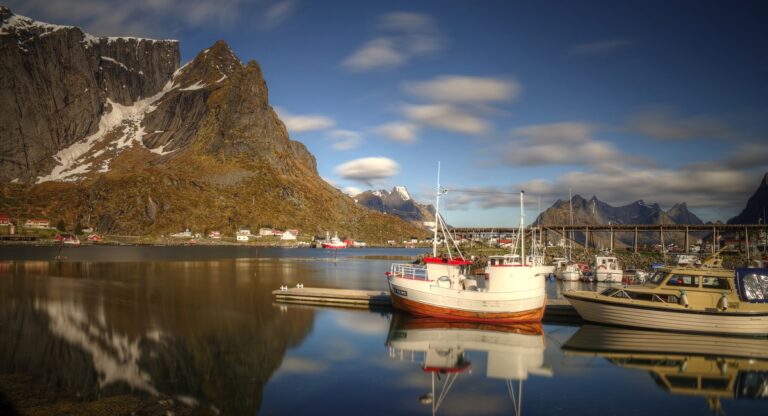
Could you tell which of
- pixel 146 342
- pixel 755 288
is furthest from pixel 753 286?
pixel 146 342

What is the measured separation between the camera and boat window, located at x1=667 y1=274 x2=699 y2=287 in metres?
31.1

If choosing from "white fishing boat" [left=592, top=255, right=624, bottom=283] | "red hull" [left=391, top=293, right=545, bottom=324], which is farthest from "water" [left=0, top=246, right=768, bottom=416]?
"white fishing boat" [left=592, top=255, right=624, bottom=283]

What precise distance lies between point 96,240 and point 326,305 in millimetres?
184682

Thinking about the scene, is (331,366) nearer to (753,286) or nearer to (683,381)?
(683,381)

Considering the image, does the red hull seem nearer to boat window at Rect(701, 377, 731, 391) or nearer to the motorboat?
the motorboat

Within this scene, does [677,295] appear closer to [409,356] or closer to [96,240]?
[409,356]

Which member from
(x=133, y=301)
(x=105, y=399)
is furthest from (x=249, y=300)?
(x=105, y=399)

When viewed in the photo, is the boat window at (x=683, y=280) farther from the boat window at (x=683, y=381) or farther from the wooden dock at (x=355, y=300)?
the boat window at (x=683, y=381)

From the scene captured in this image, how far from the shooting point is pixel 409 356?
2686 cm

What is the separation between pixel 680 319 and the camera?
3070cm

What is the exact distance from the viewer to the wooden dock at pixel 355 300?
3647 cm

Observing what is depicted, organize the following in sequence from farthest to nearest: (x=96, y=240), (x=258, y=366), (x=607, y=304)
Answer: (x=96, y=240) < (x=607, y=304) < (x=258, y=366)

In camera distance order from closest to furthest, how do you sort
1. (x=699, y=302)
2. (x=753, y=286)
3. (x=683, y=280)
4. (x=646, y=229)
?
(x=753, y=286), (x=699, y=302), (x=683, y=280), (x=646, y=229)

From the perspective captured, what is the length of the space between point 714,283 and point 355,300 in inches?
1029
